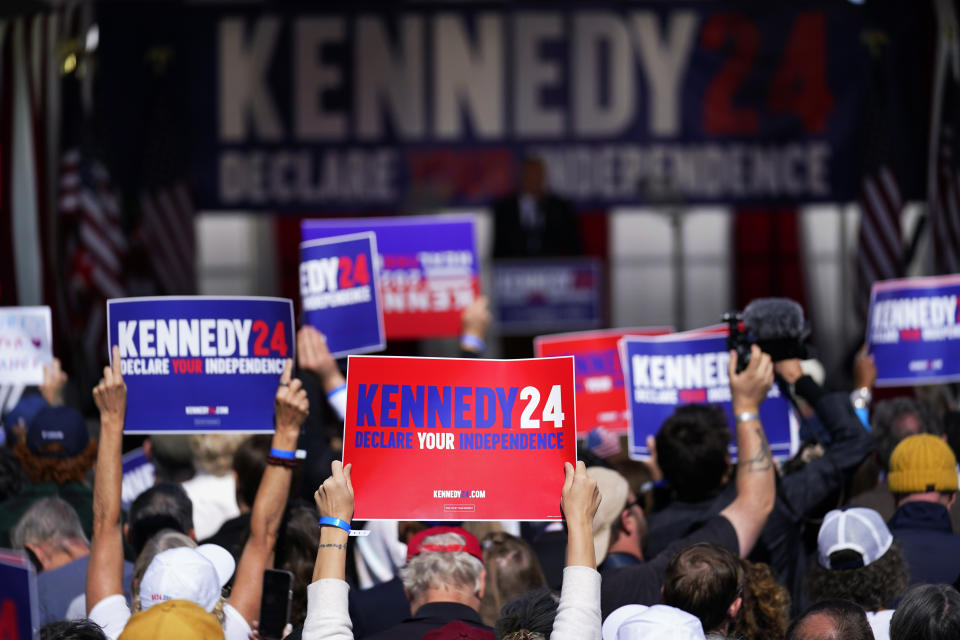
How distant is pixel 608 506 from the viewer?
16.6 ft

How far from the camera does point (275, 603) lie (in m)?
4.25

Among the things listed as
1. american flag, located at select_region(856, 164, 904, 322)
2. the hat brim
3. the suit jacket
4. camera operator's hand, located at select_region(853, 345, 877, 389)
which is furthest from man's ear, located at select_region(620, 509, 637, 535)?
american flag, located at select_region(856, 164, 904, 322)

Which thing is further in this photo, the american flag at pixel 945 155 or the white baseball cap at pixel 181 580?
the american flag at pixel 945 155

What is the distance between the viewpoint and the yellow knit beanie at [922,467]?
4.91m

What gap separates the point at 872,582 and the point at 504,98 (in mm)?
8797

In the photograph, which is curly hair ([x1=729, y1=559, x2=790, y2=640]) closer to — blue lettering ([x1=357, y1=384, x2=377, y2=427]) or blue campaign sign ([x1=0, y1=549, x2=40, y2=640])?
blue lettering ([x1=357, y1=384, x2=377, y2=427])

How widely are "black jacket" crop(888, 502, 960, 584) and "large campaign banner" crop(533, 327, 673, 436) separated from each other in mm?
2274

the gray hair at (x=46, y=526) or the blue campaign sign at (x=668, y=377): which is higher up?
the blue campaign sign at (x=668, y=377)

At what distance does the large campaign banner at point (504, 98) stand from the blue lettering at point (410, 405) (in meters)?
8.52

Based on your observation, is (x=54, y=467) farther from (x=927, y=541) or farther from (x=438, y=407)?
(x=927, y=541)

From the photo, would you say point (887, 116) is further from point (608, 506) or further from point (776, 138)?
point (608, 506)

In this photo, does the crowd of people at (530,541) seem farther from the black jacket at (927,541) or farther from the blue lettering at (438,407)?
the blue lettering at (438,407)

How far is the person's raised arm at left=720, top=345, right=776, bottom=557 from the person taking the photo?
184 inches

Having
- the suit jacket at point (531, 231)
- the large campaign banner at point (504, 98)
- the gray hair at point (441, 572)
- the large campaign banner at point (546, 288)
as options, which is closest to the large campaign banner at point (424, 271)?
the gray hair at point (441, 572)
